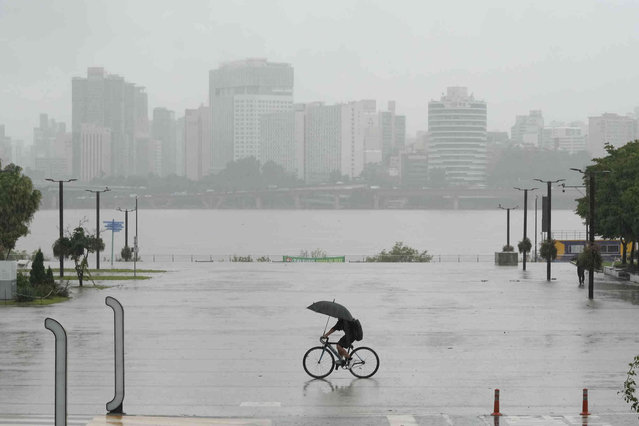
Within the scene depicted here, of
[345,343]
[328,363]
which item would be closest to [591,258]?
[328,363]

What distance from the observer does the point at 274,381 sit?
24.3m

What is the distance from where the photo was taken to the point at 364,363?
24375 millimetres

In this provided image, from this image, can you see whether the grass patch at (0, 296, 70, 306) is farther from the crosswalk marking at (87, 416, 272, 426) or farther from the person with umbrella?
the crosswalk marking at (87, 416, 272, 426)

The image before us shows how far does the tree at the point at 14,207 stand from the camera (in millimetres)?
64062

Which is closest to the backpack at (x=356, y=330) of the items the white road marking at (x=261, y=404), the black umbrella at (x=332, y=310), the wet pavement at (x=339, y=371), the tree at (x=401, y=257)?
the black umbrella at (x=332, y=310)

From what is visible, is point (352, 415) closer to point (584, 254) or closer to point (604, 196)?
point (584, 254)

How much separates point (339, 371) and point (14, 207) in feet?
143

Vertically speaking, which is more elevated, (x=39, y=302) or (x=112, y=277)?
(x=112, y=277)

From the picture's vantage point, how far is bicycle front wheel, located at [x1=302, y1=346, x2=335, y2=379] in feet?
80.2

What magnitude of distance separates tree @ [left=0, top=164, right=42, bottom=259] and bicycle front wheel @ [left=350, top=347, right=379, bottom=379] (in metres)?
43.3

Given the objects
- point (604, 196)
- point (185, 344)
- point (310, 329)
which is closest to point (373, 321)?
point (310, 329)

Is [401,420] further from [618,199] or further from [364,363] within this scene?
[618,199]

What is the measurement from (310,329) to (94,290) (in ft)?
63.8

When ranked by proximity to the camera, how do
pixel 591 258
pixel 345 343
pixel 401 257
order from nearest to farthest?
pixel 345 343 → pixel 591 258 → pixel 401 257
